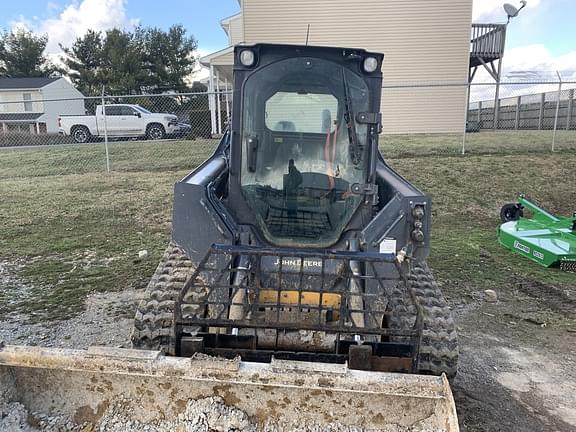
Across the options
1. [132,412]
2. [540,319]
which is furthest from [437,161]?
[132,412]

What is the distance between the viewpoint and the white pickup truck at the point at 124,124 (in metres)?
19.3

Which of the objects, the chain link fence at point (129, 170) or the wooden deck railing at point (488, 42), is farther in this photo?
the wooden deck railing at point (488, 42)

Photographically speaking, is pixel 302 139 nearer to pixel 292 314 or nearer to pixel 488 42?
pixel 292 314

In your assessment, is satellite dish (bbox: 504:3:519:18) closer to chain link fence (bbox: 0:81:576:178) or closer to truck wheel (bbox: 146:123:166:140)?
chain link fence (bbox: 0:81:576:178)

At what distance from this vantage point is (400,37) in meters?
19.6

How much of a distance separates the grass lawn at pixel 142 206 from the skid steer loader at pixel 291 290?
2552mm

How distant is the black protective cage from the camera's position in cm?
284

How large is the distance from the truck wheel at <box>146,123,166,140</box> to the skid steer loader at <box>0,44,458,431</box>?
50.8ft

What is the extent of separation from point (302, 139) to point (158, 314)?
1.67 m

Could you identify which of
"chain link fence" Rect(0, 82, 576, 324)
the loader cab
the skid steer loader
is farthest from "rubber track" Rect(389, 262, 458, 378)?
"chain link fence" Rect(0, 82, 576, 324)

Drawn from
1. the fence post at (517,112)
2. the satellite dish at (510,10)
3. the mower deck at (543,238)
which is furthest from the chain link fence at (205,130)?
the mower deck at (543,238)

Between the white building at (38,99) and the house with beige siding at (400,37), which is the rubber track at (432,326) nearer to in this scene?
the house with beige siding at (400,37)

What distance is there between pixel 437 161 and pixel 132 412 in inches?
439

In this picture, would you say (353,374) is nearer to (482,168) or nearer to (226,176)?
(226,176)
